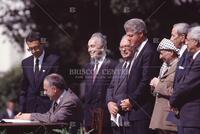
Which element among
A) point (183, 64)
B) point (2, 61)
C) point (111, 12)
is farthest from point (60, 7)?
point (2, 61)

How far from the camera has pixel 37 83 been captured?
12711 millimetres

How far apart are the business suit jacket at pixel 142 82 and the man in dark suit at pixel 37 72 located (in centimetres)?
182

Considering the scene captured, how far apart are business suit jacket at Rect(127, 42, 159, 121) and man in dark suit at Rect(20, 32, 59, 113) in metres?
1.82

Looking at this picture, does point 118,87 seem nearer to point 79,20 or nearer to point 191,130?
point 191,130

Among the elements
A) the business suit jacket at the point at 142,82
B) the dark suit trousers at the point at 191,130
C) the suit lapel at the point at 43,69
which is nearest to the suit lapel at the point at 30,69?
the suit lapel at the point at 43,69

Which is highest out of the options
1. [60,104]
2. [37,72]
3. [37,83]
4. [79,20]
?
[79,20]

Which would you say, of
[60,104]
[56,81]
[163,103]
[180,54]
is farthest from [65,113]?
[180,54]

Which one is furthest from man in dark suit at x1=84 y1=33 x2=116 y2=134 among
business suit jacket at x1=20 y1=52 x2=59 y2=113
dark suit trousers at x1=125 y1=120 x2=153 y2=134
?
business suit jacket at x1=20 y1=52 x2=59 y2=113

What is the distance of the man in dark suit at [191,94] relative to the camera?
33.2 feet

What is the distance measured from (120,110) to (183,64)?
4.00 feet

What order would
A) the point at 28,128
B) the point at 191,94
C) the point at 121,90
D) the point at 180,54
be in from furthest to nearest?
1. the point at 121,90
2. the point at 180,54
3. the point at 28,128
4. the point at 191,94

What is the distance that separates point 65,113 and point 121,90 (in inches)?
29.9

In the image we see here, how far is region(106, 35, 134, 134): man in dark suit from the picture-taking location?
1118 centimetres

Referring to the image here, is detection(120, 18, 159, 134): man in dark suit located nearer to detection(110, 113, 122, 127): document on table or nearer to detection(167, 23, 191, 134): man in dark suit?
detection(110, 113, 122, 127): document on table
